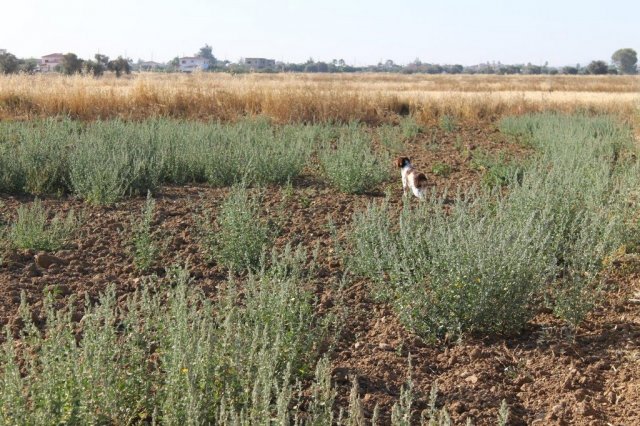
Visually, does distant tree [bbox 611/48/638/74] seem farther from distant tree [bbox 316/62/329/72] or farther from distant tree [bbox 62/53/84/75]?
distant tree [bbox 62/53/84/75]

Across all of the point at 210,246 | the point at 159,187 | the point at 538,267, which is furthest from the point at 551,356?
the point at 159,187

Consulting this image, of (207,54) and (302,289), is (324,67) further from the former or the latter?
(302,289)

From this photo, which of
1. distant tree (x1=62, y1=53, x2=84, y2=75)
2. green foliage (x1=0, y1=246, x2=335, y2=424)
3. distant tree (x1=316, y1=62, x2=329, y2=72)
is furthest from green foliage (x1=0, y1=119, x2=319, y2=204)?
distant tree (x1=316, y1=62, x2=329, y2=72)

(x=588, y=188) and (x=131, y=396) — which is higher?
(x=588, y=188)

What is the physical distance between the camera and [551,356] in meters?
4.36

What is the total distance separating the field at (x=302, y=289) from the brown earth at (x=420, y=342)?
14 millimetres

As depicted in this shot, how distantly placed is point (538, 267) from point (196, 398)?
2.28 meters

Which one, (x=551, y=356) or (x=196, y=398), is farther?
(x=551, y=356)

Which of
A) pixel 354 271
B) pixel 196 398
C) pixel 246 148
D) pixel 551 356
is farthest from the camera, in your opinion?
pixel 246 148

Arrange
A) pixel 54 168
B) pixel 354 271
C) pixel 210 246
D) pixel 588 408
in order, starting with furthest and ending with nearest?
pixel 54 168 < pixel 210 246 < pixel 354 271 < pixel 588 408

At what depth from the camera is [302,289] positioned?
467cm

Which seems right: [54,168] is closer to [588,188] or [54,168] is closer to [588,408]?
[588,188]

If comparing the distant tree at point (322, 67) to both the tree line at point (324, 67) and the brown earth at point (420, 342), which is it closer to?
the tree line at point (324, 67)

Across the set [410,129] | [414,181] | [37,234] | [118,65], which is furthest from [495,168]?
[118,65]
